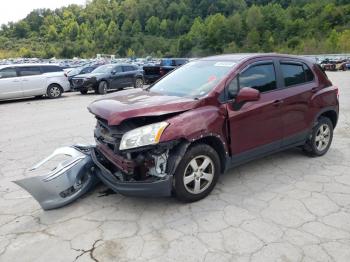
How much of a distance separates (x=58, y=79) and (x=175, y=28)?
12715cm

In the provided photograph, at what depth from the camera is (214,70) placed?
426cm

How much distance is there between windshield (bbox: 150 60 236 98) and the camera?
3996 mm

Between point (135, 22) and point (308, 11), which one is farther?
point (135, 22)

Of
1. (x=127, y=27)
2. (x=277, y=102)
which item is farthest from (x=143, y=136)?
(x=127, y=27)

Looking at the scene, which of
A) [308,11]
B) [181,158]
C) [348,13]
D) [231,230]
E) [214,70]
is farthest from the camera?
[308,11]

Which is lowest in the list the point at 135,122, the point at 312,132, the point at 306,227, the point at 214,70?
the point at 306,227

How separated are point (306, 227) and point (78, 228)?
229 centimetres

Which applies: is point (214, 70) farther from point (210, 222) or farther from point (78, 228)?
point (78, 228)

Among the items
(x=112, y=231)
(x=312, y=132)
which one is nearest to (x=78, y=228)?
(x=112, y=231)

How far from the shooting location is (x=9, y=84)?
536 inches

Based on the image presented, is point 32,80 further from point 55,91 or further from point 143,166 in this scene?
point 143,166

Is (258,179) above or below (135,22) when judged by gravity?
below

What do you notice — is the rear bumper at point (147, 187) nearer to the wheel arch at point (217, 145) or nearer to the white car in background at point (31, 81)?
the wheel arch at point (217, 145)

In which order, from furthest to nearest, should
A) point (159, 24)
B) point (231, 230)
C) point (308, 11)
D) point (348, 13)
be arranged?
point (159, 24), point (308, 11), point (348, 13), point (231, 230)
